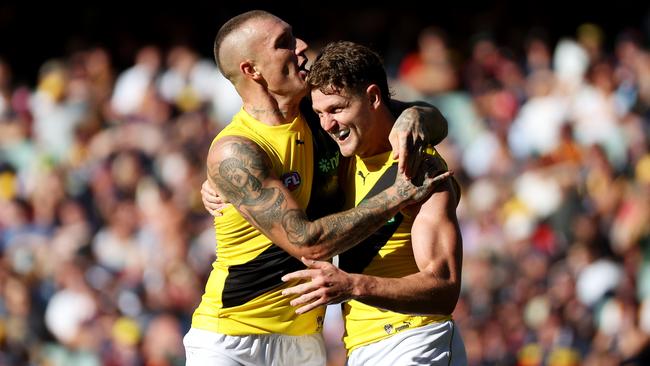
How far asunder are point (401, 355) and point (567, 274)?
570 centimetres

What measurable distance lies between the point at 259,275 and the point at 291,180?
1.68 ft

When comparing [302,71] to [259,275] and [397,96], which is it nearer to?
[259,275]

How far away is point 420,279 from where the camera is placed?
5395 mm

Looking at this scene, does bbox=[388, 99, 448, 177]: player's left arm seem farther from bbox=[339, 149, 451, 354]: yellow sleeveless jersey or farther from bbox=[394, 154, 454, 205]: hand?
bbox=[339, 149, 451, 354]: yellow sleeveless jersey

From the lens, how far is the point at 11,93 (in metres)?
14.5

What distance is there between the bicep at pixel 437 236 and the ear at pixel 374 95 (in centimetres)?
50

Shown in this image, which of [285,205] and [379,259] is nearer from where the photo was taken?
[285,205]

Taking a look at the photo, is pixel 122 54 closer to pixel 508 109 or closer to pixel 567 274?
pixel 508 109

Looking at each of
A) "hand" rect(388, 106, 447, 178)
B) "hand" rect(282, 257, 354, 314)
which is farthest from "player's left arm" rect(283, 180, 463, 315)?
"hand" rect(388, 106, 447, 178)

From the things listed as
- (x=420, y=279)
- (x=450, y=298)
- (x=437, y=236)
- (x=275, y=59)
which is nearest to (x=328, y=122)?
(x=275, y=59)

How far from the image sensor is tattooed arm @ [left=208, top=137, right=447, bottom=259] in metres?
5.43

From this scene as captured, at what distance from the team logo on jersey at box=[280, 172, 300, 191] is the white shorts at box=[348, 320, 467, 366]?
0.83 meters

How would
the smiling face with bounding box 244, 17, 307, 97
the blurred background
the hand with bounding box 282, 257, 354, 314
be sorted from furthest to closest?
the blurred background < the smiling face with bounding box 244, 17, 307, 97 < the hand with bounding box 282, 257, 354, 314

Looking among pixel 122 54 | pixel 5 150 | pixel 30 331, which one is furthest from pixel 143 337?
pixel 122 54
